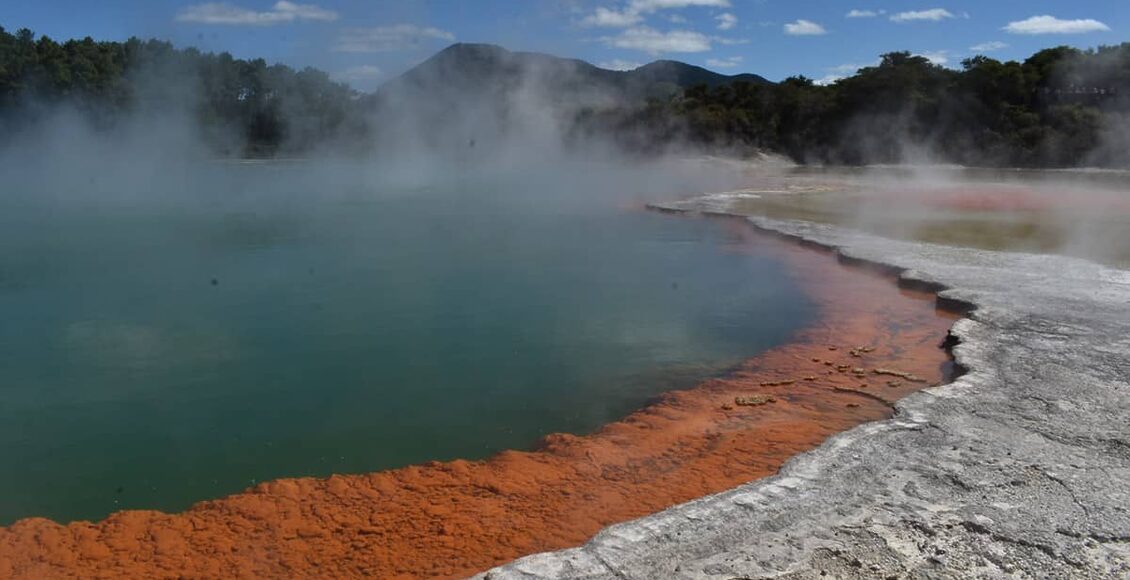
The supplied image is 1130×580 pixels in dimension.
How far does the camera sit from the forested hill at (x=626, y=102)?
2259cm

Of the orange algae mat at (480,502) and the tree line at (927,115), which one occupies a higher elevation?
the tree line at (927,115)

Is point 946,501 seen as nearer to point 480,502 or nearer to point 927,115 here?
point 480,502

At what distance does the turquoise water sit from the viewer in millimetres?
3578

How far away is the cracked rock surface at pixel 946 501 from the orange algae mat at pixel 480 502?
0.39 meters

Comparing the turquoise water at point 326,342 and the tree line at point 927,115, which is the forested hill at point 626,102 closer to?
the tree line at point 927,115

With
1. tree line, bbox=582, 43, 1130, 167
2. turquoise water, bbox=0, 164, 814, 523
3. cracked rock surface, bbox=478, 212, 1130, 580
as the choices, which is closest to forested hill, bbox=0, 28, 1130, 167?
tree line, bbox=582, 43, 1130, 167

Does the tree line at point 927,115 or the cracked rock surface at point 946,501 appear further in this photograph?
the tree line at point 927,115

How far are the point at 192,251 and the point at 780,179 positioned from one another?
13.7 m

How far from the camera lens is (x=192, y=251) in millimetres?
8578

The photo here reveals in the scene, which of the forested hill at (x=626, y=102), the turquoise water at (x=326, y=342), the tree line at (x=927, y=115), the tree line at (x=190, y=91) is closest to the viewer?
the turquoise water at (x=326, y=342)

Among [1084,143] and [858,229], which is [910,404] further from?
[1084,143]

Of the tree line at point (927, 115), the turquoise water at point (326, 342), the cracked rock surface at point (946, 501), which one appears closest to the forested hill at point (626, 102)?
the tree line at point (927, 115)

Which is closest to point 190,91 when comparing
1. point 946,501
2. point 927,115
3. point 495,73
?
point 495,73

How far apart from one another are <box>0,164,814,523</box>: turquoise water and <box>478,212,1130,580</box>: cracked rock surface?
1.31m
